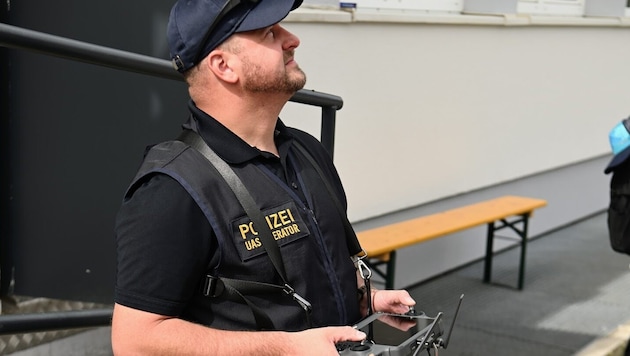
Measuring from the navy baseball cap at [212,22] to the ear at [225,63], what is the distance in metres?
0.02

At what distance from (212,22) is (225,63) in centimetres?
10

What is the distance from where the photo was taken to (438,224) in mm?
6328

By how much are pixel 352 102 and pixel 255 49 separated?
155 inches

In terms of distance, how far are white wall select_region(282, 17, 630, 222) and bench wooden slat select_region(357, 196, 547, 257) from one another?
0.60 ft

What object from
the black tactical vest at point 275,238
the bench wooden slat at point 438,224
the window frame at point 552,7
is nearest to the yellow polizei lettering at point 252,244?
the black tactical vest at point 275,238

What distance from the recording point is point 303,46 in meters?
5.35

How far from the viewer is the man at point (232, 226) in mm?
1746

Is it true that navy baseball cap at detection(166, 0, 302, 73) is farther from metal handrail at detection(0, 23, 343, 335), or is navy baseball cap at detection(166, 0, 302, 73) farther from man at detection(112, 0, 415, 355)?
metal handrail at detection(0, 23, 343, 335)

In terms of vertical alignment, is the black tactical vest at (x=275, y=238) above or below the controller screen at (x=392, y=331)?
above

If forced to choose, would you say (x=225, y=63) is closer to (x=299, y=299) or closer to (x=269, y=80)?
(x=269, y=80)

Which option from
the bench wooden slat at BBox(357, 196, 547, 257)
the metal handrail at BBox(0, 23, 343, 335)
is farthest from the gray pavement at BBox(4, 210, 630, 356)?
the metal handrail at BBox(0, 23, 343, 335)

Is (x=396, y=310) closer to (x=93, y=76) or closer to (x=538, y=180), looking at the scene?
(x=93, y=76)

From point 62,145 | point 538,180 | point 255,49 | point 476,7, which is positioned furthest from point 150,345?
point 538,180

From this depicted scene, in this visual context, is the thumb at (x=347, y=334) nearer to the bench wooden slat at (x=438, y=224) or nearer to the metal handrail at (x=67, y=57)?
the metal handrail at (x=67, y=57)
